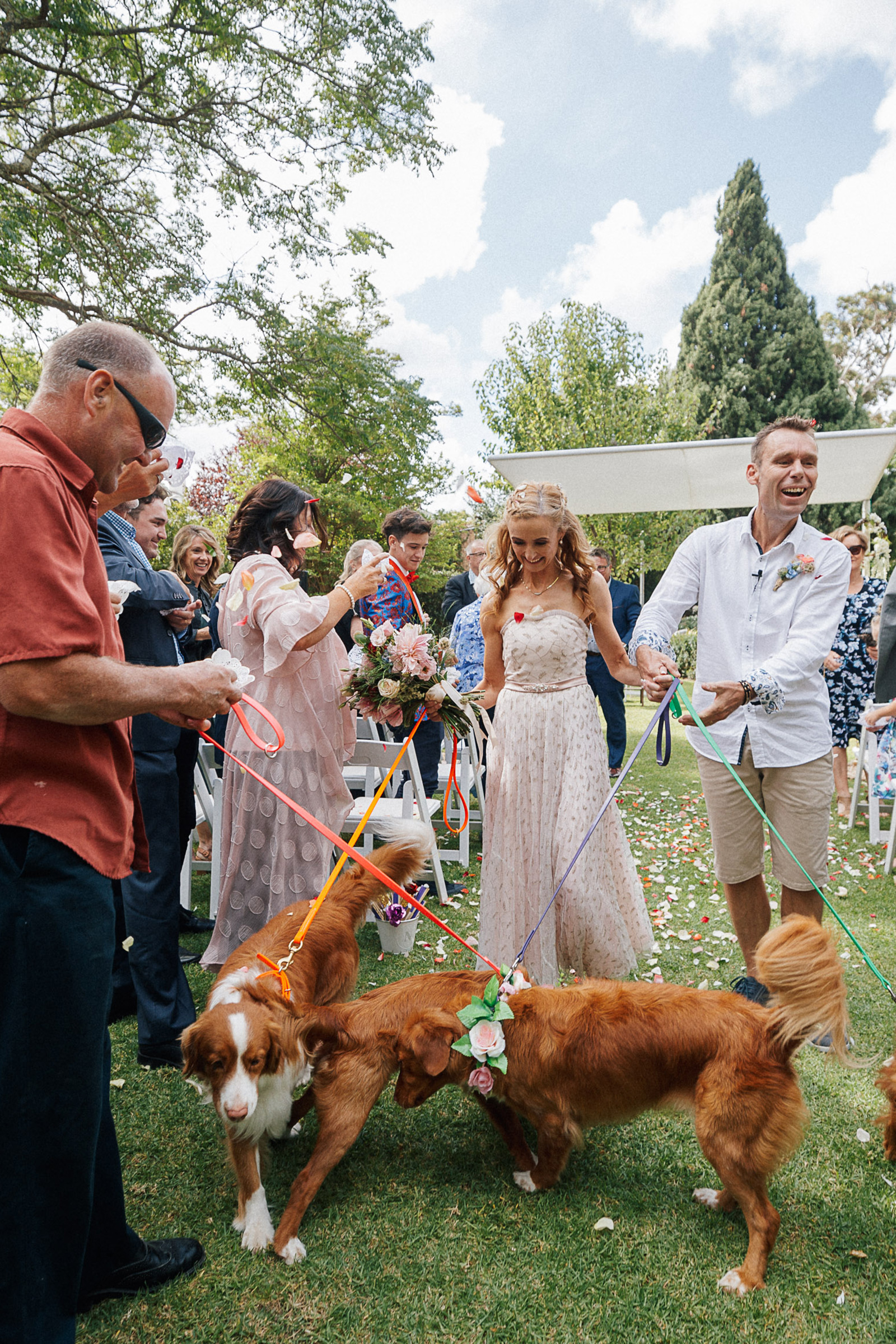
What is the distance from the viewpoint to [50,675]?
4.74 ft

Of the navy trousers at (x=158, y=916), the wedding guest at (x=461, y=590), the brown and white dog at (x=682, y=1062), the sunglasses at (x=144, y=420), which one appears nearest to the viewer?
the sunglasses at (x=144, y=420)

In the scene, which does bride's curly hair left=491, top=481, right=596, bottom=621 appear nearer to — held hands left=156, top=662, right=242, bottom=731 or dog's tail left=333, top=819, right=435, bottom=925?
dog's tail left=333, top=819, right=435, bottom=925

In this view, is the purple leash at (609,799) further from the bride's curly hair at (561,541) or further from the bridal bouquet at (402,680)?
the bridal bouquet at (402,680)

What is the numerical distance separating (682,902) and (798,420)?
3.47 meters

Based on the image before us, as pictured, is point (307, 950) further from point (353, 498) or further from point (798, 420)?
point (353, 498)

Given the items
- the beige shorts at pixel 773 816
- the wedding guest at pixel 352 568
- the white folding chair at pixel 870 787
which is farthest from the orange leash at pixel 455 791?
the white folding chair at pixel 870 787

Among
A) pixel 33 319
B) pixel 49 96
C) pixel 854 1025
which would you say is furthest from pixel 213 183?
pixel 854 1025

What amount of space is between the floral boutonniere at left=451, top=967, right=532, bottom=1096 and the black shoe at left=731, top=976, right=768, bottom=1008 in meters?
1.49

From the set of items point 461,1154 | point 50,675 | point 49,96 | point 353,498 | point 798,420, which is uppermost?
point 49,96

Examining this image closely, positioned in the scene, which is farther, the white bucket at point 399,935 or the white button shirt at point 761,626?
the white bucket at point 399,935

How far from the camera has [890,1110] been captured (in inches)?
108

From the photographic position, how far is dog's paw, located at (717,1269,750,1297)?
2.16 meters

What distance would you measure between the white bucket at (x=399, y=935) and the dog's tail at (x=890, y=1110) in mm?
2463

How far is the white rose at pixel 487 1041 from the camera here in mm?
2365
